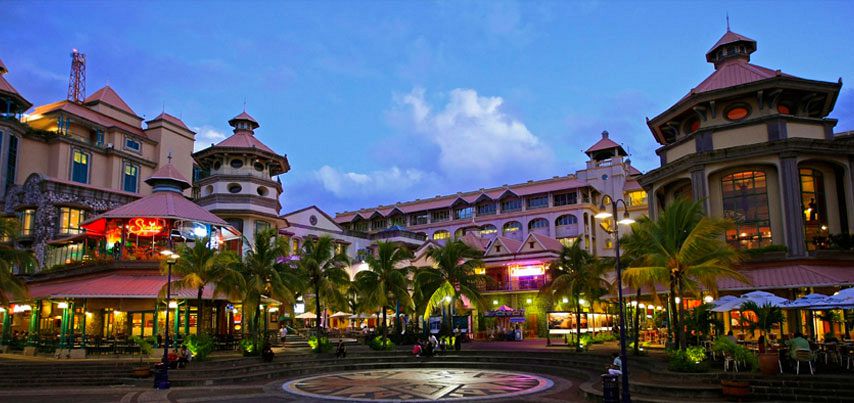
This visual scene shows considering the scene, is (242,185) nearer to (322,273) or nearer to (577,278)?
(322,273)

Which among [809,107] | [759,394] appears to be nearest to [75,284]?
[759,394]

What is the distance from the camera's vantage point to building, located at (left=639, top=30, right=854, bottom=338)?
108 ft

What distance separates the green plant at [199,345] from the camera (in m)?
31.6

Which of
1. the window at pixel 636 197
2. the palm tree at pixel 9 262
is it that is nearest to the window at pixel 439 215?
the window at pixel 636 197

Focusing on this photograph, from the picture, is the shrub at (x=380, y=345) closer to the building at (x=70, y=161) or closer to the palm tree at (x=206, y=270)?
the palm tree at (x=206, y=270)

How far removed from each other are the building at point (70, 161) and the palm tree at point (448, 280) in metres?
26.0

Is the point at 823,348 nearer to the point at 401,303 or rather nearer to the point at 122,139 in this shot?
the point at 401,303

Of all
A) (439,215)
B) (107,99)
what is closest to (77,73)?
(107,99)

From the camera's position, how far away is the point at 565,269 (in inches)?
1535

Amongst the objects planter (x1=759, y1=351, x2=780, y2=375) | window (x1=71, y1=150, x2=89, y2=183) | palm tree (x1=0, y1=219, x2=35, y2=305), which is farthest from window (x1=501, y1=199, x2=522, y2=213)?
planter (x1=759, y1=351, x2=780, y2=375)

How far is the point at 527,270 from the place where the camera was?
188 feet

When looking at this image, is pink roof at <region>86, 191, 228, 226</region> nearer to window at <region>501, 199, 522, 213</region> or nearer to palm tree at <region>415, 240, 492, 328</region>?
palm tree at <region>415, 240, 492, 328</region>

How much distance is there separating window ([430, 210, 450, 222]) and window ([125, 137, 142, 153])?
39.3 m

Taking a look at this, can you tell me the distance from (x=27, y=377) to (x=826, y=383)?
3221 centimetres
